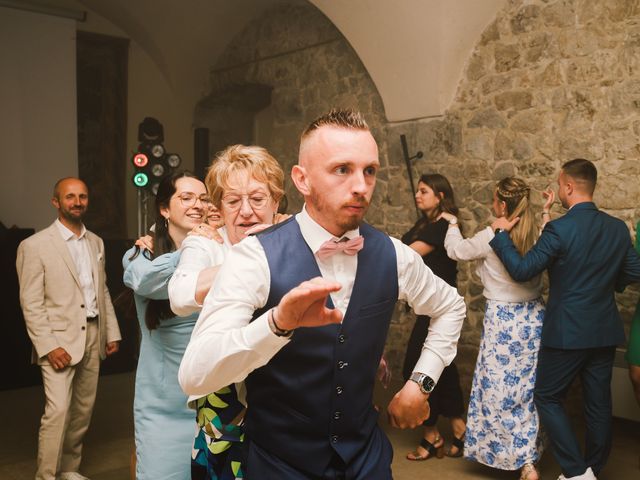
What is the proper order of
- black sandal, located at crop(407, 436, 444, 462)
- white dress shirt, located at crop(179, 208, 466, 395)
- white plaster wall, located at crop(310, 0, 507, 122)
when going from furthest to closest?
white plaster wall, located at crop(310, 0, 507, 122), black sandal, located at crop(407, 436, 444, 462), white dress shirt, located at crop(179, 208, 466, 395)

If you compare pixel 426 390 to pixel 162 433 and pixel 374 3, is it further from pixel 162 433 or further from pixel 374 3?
pixel 374 3

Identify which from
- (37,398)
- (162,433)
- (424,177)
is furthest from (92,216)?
(162,433)

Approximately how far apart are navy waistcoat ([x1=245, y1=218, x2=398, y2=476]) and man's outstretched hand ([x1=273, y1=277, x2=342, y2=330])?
219mm

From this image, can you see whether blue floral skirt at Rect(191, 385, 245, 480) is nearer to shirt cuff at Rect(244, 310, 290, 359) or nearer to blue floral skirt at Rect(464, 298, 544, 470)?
shirt cuff at Rect(244, 310, 290, 359)

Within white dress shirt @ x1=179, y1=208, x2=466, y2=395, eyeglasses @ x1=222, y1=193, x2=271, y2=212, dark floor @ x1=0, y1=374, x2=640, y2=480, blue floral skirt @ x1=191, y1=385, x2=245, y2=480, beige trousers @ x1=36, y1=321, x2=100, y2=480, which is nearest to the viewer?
white dress shirt @ x1=179, y1=208, x2=466, y2=395

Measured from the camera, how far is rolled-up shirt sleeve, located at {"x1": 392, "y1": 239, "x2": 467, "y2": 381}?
1.54 m

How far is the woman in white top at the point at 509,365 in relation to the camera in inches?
144

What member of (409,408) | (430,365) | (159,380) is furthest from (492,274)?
(409,408)

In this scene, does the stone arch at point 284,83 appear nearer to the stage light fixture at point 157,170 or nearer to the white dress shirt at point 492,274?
the stage light fixture at point 157,170

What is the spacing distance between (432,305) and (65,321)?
8.92ft

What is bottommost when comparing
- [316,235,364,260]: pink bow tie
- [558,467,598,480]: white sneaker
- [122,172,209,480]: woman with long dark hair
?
[558,467,598,480]: white sneaker

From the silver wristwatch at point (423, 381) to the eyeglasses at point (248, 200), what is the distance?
27.2 inches

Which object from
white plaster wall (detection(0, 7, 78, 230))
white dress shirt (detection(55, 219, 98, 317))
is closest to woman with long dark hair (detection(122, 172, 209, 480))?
white dress shirt (detection(55, 219, 98, 317))

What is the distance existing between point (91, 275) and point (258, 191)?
2.40m
